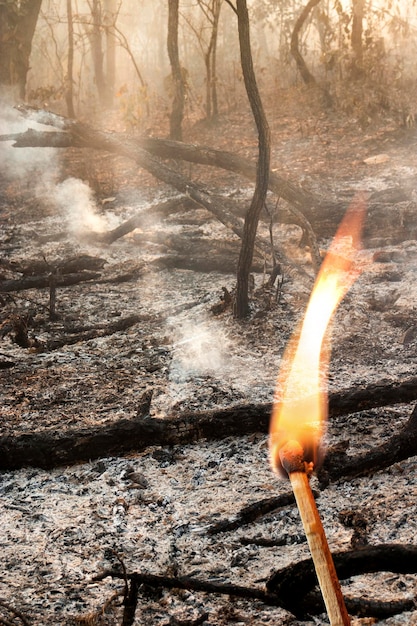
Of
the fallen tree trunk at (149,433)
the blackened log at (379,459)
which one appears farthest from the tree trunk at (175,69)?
the blackened log at (379,459)

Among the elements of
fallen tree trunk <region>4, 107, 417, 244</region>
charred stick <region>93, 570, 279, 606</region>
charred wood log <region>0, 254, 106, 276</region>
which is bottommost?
charred stick <region>93, 570, 279, 606</region>

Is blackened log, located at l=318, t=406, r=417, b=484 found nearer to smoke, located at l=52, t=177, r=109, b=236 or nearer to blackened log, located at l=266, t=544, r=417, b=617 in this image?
blackened log, located at l=266, t=544, r=417, b=617

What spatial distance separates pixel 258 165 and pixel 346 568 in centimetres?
361

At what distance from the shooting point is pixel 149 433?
354 cm

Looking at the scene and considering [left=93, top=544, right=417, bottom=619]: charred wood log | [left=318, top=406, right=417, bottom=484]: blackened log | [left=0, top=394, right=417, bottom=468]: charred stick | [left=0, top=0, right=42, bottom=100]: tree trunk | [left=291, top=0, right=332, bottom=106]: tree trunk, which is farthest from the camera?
[left=291, top=0, right=332, bottom=106]: tree trunk

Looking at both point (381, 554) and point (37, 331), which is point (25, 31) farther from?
point (381, 554)

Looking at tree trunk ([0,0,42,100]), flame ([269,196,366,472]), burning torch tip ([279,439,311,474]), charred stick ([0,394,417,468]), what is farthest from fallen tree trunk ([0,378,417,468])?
tree trunk ([0,0,42,100])

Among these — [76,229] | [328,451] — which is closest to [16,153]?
[76,229]

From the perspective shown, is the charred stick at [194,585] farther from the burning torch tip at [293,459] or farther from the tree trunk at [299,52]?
the tree trunk at [299,52]

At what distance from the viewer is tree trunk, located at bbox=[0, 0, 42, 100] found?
11.3 metres

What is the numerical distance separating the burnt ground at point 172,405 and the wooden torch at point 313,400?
0.12m

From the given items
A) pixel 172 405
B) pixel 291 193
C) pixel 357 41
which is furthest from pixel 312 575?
pixel 357 41

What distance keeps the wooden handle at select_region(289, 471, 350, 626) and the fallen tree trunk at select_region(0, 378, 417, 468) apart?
1.51 meters

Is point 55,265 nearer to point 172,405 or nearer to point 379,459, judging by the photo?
point 172,405
